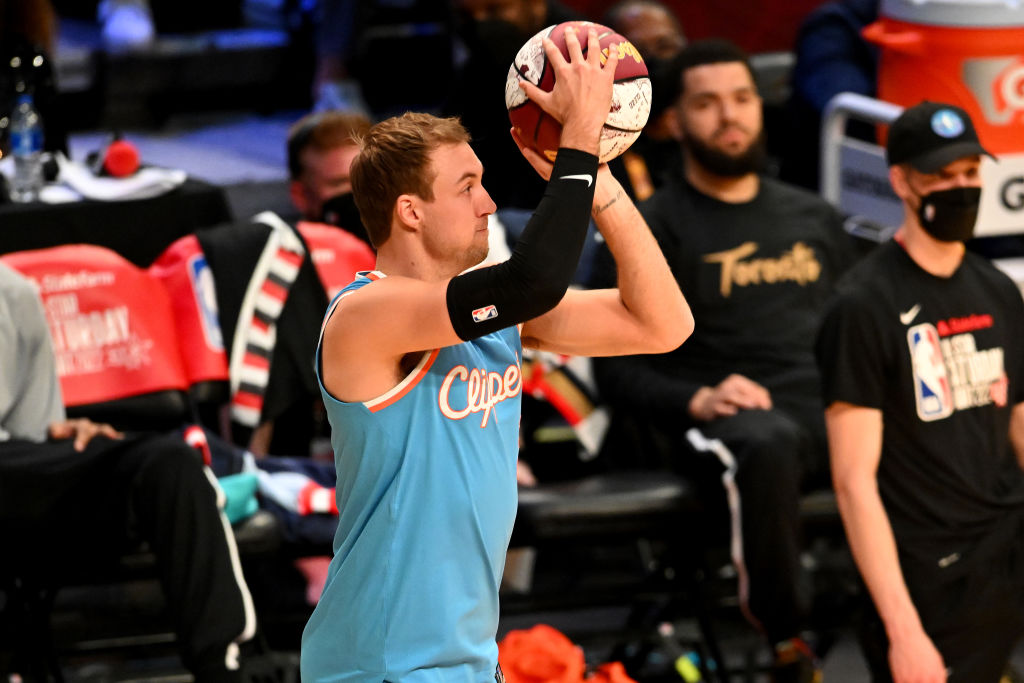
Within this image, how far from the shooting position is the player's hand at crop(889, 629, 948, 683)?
3.71 metres

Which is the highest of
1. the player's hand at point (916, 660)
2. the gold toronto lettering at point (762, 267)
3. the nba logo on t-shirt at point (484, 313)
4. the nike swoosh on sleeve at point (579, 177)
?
the nike swoosh on sleeve at point (579, 177)

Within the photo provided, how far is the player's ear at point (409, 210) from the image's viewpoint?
2590 mm

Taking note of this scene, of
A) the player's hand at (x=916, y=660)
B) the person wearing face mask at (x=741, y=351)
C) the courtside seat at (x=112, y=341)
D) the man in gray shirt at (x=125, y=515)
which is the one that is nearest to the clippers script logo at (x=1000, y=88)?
the person wearing face mask at (x=741, y=351)

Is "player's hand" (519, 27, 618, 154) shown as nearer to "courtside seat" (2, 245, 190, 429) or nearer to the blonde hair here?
the blonde hair

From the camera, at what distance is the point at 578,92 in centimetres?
245

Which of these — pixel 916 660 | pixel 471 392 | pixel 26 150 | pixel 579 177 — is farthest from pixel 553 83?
pixel 26 150

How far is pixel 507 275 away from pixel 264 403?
253 centimetres

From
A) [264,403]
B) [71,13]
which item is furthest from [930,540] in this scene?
[71,13]

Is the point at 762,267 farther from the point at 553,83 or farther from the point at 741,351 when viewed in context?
the point at 553,83

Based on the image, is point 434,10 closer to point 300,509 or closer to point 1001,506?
point 300,509

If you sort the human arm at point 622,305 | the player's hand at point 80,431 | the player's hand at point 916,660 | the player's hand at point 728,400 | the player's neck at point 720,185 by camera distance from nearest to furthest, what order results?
the human arm at point 622,305, the player's hand at point 916,660, the player's hand at point 80,431, the player's hand at point 728,400, the player's neck at point 720,185

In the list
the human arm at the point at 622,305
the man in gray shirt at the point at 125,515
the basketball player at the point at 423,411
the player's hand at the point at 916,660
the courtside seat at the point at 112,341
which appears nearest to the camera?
the basketball player at the point at 423,411

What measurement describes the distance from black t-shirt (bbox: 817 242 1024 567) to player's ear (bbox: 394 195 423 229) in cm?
157

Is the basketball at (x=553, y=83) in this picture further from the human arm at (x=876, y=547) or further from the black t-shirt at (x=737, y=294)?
the black t-shirt at (x=737, y=294)
